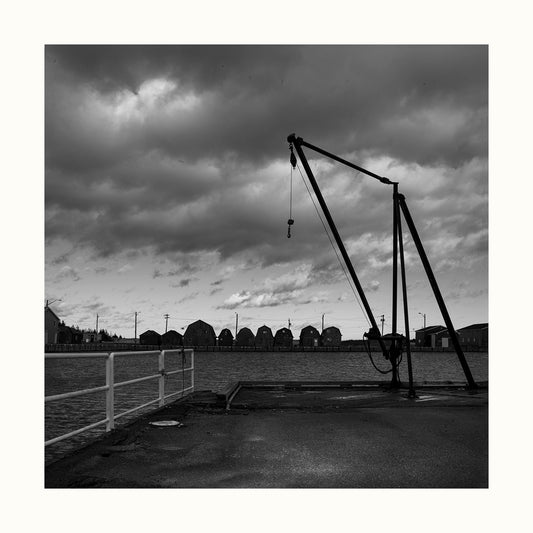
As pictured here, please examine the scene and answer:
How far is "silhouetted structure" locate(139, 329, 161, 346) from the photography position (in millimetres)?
182625

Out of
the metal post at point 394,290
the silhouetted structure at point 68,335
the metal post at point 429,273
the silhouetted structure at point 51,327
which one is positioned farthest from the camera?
the silhouetted structure at point 68,335

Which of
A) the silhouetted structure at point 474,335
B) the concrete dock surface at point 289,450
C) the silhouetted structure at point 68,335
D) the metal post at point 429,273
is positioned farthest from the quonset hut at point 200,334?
the concrete dock surface at point 289,450

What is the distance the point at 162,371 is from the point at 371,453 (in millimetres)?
5866

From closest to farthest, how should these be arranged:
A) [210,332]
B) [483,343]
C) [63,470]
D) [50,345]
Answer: [63,470]
[50,345]
[483,343]
[210,332]

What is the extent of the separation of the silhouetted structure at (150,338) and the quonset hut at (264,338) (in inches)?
1332

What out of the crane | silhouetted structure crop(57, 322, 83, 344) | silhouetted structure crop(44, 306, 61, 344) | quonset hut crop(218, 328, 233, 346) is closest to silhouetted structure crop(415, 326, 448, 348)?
quonset hut crop(218, 328, 233, 346)

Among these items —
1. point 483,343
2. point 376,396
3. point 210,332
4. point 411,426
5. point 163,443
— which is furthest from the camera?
point 210,332

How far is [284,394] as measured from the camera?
15.1 m

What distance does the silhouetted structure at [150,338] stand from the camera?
183 m

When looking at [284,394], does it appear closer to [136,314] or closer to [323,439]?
[323,439]

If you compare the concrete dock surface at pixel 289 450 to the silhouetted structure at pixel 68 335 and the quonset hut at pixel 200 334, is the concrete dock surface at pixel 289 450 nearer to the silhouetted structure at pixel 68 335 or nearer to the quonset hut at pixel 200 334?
the silhouetted structure at pixel 68 335

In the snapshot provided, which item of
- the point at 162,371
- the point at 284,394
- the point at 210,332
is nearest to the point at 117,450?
the point at 162,371

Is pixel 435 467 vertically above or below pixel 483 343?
above

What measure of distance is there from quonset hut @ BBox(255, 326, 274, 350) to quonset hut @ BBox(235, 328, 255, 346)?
1774mm
